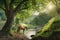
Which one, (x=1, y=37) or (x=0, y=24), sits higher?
(x=0, y=24)

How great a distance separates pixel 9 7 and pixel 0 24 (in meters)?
8.12

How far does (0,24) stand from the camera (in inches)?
977

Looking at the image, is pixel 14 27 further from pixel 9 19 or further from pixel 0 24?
pixel 9 19

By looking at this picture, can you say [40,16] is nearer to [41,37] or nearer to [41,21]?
[41,21]

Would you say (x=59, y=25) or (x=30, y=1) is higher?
(x=30, y=1)

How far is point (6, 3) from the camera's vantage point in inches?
667

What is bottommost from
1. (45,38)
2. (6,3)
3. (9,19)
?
(45,38)

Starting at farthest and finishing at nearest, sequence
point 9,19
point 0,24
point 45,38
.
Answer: point 0,24, point 9,19, point 45,38

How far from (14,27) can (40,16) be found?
6339mm

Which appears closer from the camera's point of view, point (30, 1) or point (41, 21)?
point (30, 1)

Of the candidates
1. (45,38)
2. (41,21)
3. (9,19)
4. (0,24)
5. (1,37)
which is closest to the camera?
(45,38)

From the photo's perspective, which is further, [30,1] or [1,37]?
[30,1]

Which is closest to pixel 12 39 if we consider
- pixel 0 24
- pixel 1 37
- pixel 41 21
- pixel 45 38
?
pixel 1 37

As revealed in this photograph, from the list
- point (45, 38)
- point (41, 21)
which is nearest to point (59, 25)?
point (45, 38)
